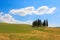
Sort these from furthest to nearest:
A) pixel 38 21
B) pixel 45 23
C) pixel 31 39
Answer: pixel 45 23 < pixel 38 21 < pixel 31 39

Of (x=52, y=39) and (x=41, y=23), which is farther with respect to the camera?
(x=41, y=23)

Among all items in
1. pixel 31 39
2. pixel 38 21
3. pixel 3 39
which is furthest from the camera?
pixel 38 21

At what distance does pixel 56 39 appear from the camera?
2672 cm

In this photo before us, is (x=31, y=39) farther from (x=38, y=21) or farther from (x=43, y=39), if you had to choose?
(x=38, y=21)

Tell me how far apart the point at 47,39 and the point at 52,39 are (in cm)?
88

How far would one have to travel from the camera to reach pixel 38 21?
7969cm

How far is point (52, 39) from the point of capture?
26.6 metres

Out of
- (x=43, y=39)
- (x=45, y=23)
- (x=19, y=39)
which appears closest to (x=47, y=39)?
(x=43, y=39)

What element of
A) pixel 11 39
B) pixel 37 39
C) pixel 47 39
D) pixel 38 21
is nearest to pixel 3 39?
pixel 11 39

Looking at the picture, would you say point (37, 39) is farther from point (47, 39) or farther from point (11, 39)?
point (11, 39)

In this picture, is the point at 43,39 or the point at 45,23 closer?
the point at 43,39

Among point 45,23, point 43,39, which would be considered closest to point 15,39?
point 43,39

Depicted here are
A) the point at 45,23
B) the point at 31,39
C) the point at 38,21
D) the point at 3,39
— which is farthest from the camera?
the point at 45,23

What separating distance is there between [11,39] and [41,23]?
193 feet
